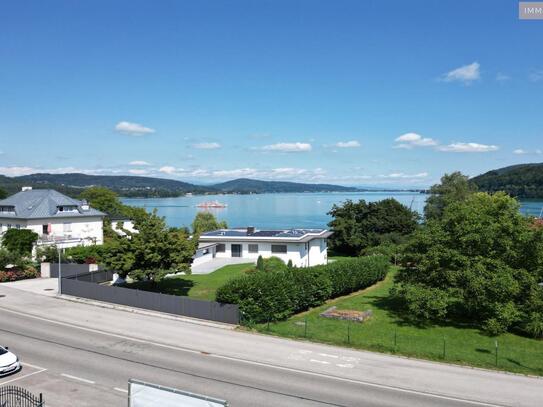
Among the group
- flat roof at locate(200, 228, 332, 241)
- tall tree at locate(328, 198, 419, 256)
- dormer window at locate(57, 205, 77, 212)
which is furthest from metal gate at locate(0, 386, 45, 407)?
tall tree at locate(328, 198, 419, 256)

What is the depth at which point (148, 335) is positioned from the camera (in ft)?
81.6

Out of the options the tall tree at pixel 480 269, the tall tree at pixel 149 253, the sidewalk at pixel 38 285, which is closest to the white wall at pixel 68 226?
the sidewalk at pixel 38 285

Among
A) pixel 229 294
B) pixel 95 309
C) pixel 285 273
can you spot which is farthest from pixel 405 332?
pixel 95 309

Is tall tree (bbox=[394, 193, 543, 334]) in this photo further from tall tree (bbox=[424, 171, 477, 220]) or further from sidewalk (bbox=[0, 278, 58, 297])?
tall tree (bbox=[424, 171, 477, 220])

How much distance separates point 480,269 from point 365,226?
44.0m

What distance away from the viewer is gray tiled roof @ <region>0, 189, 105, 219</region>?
55.1 meters

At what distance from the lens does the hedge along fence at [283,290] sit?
27484 mm

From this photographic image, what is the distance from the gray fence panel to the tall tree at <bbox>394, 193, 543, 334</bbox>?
10803 millimetres

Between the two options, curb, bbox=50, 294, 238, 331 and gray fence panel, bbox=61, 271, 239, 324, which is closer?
curb, bbox=50, 294, 238, 331

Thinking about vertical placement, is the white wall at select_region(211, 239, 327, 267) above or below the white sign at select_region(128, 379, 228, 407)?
below

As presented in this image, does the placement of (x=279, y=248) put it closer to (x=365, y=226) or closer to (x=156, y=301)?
(x=156, y=301)

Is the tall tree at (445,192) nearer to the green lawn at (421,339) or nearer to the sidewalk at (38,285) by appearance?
the green lawn at (421,339)

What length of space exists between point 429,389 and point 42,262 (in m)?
37.9

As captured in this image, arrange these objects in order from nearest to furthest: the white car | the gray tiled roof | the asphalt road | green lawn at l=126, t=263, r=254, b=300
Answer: the asphalt road → the white car → green lawn at l=126, t=263, r=254, b=300 → the gray tiled roof
